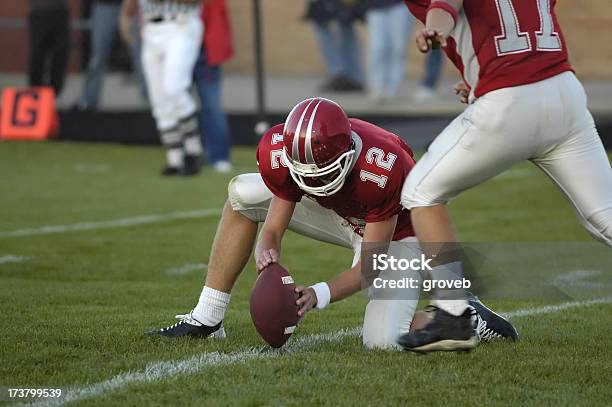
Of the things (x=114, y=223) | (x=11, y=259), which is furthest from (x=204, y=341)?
Answer: (x=114, y=223)

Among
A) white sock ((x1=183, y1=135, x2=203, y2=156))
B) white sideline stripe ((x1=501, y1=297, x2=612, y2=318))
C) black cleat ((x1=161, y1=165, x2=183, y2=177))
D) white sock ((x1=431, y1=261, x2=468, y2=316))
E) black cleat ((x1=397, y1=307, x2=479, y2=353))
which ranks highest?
white sock ((x1=431, y1=261, x2=468, y2=316))

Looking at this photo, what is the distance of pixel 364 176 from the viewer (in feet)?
14.7

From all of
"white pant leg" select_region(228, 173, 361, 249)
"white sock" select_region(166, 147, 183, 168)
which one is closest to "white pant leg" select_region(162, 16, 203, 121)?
"white sock" select_region(166, 147, 183, 168)

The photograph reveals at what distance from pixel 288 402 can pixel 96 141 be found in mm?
9056

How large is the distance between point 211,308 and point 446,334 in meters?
1.02

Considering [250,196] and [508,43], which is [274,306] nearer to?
[250,196]

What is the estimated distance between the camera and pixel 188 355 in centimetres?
446

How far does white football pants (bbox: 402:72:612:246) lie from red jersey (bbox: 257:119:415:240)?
25 cm

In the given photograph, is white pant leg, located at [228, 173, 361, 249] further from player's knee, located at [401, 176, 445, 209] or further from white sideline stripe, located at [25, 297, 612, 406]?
player's knee, located at [401, 176, 445, 209]

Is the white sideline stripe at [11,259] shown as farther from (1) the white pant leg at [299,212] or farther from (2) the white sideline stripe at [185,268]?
(1) the white pant leg at [299,212]

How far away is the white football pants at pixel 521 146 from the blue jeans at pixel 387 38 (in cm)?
918

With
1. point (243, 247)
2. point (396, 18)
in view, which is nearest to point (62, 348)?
point (243, 247)

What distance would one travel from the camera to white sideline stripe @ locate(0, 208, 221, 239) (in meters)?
7.70

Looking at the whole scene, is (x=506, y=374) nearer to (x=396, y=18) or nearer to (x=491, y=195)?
(x=491, y=195)
